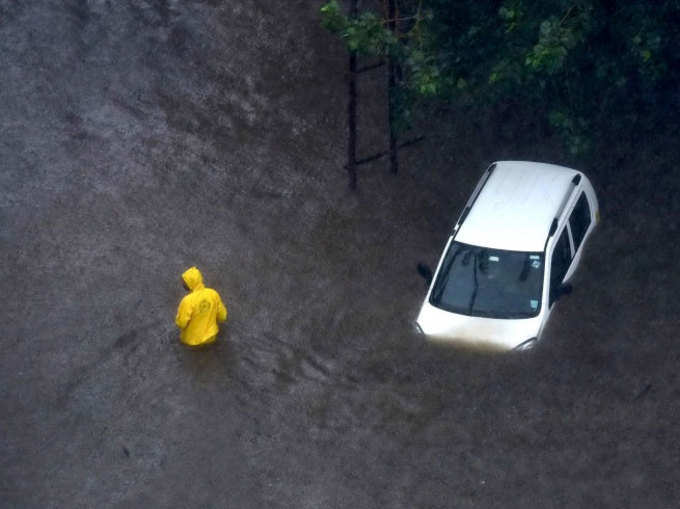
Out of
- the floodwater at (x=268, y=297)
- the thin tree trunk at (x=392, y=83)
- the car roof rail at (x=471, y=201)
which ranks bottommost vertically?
the floodwater at (x=268, y=297)

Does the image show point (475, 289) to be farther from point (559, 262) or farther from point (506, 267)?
point (559, 262)

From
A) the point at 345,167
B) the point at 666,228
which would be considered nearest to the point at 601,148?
the point at 666,228

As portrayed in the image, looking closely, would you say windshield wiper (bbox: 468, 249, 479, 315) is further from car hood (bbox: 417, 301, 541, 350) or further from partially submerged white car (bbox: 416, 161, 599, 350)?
car hood (bbox: 417, 301, 541, 350)

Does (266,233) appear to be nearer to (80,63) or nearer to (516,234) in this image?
(516,234)

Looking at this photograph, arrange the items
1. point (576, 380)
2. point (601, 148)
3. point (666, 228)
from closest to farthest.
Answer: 1. point (576, 380)
2. point (666, 228)
3. point (601, 148)

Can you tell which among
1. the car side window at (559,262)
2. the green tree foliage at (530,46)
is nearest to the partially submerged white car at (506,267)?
the car side window at (559,262)

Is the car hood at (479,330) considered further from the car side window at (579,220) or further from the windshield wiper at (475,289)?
the car side window at (579,220)

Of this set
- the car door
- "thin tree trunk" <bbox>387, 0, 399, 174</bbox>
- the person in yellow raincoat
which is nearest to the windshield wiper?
the car door
